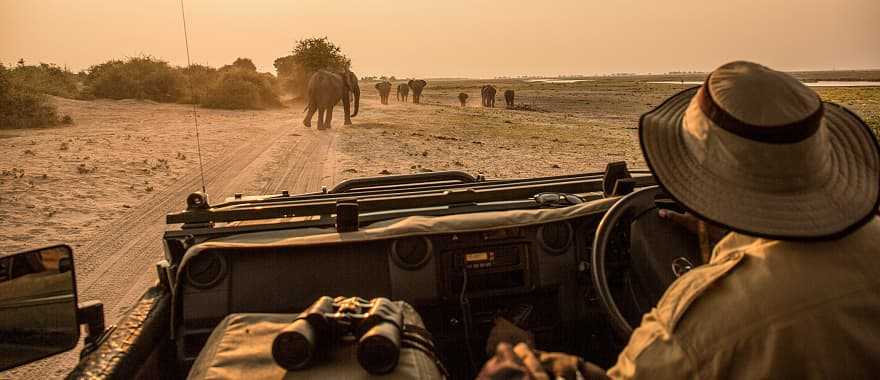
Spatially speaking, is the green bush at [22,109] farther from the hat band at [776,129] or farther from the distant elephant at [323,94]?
the hat band at [776,129]

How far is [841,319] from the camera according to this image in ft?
4.28

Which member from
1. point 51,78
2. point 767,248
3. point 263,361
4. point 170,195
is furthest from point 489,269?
point 51,78

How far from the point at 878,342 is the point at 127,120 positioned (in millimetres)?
22178

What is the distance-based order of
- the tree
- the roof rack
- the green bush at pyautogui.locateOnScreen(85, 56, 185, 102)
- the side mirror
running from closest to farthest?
the side mirror
the roof rack
the green bush at pyautogui.locateOnScreen(85, 56, 185, 102)
the tree

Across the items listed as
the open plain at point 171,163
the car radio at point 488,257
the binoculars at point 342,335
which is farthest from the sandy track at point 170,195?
the binoculars at point 342,335

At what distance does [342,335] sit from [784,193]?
3.91ft

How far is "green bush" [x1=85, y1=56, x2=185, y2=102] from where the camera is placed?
29.2 meters

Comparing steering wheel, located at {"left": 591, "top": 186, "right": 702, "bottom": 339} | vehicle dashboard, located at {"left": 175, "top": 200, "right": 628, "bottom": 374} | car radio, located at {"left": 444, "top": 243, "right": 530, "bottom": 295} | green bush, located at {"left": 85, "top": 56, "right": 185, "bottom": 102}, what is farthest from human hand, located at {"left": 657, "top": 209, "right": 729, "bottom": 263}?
green bush, located at {"left": 85, "top": 56, "right": 185, "bottom": 102}

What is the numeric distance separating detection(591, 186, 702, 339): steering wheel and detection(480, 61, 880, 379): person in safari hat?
66 cm

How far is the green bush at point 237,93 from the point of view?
2816 centimetres

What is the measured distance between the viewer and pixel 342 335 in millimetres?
1709

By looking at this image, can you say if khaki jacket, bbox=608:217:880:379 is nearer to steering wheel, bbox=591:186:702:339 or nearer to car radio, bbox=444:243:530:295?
steering wheel, bbox=591:186:702:339

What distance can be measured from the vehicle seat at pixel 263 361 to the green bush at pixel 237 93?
28.0 metres

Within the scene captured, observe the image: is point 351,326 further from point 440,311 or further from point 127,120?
point 127,120
